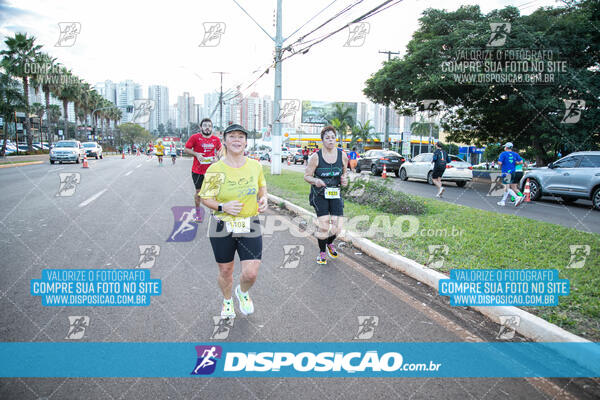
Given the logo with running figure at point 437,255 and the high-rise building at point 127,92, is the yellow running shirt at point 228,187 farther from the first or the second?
the high-rise building at point 127,92

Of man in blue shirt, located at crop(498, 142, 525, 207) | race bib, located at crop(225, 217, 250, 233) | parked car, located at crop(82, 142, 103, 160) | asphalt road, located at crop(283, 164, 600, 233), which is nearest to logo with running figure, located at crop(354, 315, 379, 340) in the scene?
race bib, located at crop(225, 217, 250, 233)

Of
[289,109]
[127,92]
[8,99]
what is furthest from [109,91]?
[289,109]

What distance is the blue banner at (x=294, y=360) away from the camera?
116 inches

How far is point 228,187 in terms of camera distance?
3.67m

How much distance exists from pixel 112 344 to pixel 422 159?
19561 mm

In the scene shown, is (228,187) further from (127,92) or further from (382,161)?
(127,92)

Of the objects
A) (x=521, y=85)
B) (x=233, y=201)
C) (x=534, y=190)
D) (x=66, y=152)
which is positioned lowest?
(x=534, y=190)

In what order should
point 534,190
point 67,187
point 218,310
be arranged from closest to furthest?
1. point 218,310
2. point 67,187
3. point 534,190

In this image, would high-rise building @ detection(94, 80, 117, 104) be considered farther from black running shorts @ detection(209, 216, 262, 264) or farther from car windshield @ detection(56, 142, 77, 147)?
black running shorts @ detection(209, 216, 262, 264)

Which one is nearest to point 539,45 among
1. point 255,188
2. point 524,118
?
point 524,118

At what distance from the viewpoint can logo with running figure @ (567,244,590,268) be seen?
5.48 m

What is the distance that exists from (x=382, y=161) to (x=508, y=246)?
63.6 ft

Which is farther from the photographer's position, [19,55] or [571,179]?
[19,55]

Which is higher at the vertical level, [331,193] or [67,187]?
[331,193]
